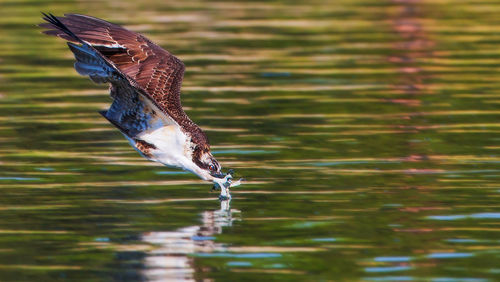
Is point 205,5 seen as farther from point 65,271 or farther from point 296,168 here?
point 65,271

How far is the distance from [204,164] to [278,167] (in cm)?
238

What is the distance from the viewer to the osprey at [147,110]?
12.0 meters

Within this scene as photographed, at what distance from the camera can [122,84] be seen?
1210 centimetres

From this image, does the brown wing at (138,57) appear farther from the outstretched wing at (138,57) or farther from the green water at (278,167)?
the green water at (278,167)

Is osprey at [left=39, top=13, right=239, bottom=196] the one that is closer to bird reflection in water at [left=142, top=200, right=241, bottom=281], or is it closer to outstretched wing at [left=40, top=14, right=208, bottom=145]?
outstretched wing at [left=40, top=14, right=208, bottom=145]

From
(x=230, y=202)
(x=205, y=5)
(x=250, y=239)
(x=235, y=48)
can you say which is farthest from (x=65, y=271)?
(x=205, y=5)

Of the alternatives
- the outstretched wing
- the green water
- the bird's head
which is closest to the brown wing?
the outstretched wing

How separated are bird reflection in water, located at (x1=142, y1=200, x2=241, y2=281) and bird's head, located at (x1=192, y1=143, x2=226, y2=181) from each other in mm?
392

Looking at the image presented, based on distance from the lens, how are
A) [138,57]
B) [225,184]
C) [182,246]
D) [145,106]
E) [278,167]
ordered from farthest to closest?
[278,167] → [138,57] → [225,184] → [145,106] → [182,246]

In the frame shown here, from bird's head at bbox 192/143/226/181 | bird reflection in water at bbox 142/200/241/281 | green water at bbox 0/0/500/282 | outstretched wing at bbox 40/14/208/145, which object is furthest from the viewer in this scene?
outstretched wing at bbox 40/14/208/145

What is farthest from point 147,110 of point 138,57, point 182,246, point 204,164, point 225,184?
point 182,246

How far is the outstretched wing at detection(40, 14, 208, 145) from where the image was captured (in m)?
13.2

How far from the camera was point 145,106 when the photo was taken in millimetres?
12391

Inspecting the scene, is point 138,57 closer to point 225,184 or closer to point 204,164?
point 204,164
